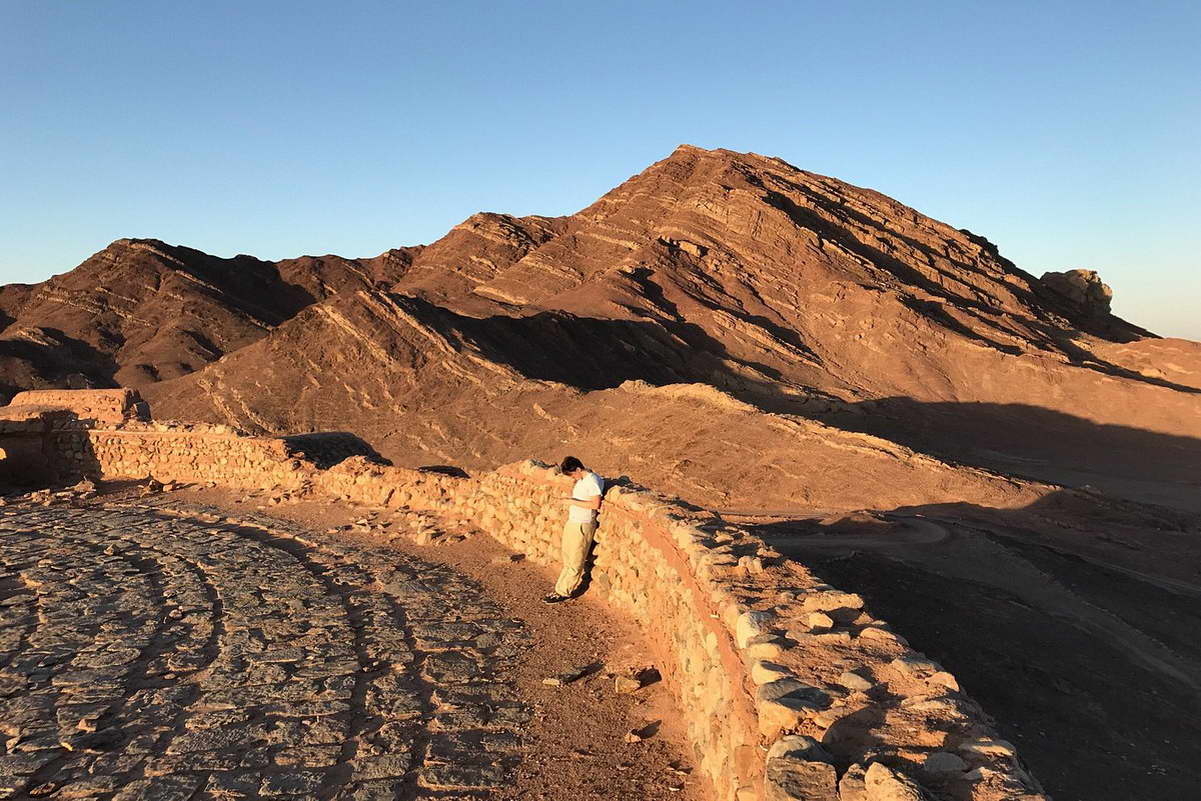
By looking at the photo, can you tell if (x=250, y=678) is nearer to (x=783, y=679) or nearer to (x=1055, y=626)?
(x=783, y=679)

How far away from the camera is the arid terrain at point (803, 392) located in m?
10.3

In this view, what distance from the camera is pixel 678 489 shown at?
21.8m

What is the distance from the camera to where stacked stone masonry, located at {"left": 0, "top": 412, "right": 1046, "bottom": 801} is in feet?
11.0

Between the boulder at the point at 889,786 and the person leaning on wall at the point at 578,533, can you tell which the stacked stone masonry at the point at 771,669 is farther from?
the person leaning on wall at the point at 578,533

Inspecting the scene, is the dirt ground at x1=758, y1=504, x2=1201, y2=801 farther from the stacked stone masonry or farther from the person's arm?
the person's arm

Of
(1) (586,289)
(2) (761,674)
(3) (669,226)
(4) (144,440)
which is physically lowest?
(4) (144,440)

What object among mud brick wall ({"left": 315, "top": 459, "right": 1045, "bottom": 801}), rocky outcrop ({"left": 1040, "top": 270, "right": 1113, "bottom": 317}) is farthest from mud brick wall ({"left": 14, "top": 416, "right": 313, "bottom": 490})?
rocky outcrop ({"left": 1040, "top": 270, "right": 1113, "bottom": 317})

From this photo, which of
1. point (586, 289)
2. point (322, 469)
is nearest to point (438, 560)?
point (322, 469)

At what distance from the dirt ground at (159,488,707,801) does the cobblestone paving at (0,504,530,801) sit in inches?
7.8

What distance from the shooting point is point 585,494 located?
890 centimetres

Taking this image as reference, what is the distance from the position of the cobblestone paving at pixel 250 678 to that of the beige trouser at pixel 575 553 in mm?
809

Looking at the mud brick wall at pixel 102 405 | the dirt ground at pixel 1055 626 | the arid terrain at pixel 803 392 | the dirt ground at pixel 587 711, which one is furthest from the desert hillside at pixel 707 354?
the dirt ground at pixel 587 711

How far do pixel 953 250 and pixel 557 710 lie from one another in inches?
2384

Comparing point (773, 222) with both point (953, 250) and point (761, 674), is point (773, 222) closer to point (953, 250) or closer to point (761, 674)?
point (953, 250)
